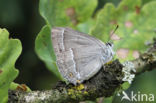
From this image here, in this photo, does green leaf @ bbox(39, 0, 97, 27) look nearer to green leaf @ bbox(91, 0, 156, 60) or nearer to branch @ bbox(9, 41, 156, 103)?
green leaf @ bbox(91, 0, 156, 60)

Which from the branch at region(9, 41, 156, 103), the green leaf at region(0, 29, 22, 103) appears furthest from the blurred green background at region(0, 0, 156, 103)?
the green leaf at region(0, 29, 22, 103)

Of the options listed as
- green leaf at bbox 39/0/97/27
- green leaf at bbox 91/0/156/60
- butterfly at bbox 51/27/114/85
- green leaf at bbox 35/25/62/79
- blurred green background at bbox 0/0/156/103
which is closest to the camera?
green leaf at bbox 35/25/62/79

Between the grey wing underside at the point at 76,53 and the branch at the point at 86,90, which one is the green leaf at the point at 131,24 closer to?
the grey wing underside at the point at 76,53

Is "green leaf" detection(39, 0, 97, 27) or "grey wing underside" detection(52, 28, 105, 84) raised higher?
"green leaf" detection(39, 0, 97, 27)

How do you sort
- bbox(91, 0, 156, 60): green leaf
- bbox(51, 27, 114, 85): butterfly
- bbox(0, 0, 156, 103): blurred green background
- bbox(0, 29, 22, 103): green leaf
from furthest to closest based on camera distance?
bbox(0, 0, 156, 103): blurred green background
bbox(91, 0, 156, 60): green leaf
bbox(51, 27, 114, 85): butterfly
bbox(0, 29, 22, 103): green leaf

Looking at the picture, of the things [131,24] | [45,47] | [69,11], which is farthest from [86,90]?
[131,24]

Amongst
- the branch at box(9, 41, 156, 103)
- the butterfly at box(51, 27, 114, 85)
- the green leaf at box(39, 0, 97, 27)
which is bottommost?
the branch at box(9, 41, 156, 103)
